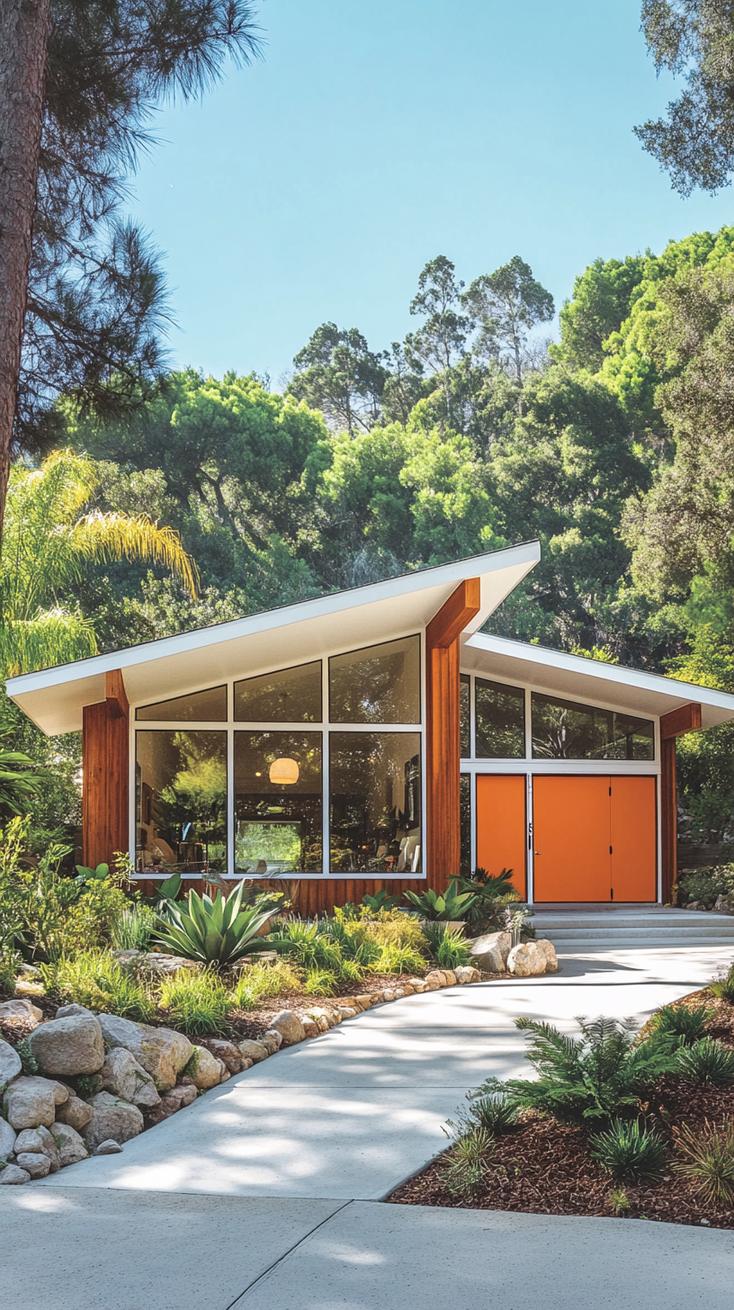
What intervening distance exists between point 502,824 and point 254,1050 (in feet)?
33.3

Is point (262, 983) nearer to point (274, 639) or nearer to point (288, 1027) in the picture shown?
point (288, 1027)

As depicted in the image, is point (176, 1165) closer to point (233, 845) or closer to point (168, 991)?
point (168, 991)

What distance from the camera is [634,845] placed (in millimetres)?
16953

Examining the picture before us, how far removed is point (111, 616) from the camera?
2817cm

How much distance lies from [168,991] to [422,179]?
40.4m

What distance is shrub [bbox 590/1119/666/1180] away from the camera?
4371 mm

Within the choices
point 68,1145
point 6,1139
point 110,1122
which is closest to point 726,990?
point 110,1122

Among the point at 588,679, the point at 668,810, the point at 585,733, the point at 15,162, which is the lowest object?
the point at 668,810

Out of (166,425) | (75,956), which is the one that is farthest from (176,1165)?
(166,425)

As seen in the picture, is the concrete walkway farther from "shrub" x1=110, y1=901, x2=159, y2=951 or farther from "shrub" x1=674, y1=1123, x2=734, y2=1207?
"shrub" x1=110, y1=901, x2=159, y2=951

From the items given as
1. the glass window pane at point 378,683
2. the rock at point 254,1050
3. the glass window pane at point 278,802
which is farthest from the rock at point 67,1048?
the glass window pane at point 378,683

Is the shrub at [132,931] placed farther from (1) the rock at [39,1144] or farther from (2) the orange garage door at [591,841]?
(2) the orange garage door at [591,841]

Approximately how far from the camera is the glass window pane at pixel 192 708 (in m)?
14.1

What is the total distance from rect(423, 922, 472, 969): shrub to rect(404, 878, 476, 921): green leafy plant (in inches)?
14.4
